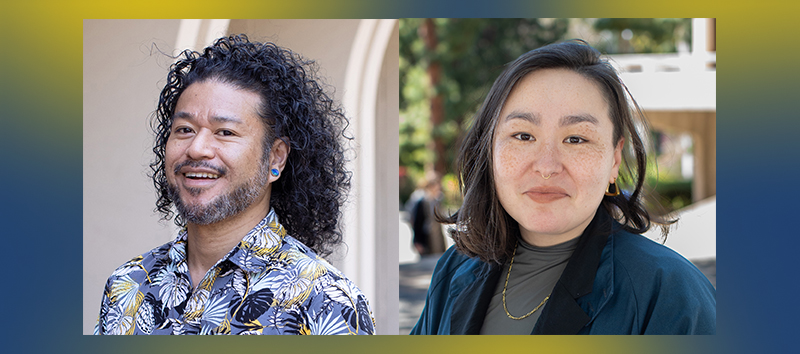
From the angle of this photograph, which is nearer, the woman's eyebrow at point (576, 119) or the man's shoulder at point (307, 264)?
the woman's eyebrow at point (576, 119)

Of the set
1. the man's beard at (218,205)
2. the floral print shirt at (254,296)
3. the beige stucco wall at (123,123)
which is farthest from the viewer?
the beige stucco wall at (123,123)

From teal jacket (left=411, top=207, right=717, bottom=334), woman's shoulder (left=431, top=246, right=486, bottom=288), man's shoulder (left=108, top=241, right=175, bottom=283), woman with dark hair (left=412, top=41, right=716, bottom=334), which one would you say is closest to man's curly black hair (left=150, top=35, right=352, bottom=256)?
man's shoulder (left=108, top=241, right=175, bottom=283)

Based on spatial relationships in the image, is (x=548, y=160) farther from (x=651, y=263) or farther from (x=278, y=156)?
(x=278, y=156)

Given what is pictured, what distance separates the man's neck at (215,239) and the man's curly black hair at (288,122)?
25 cm

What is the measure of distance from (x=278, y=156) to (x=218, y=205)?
316mm

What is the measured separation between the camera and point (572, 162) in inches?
77.3

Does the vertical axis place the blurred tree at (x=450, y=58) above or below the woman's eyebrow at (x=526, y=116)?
above

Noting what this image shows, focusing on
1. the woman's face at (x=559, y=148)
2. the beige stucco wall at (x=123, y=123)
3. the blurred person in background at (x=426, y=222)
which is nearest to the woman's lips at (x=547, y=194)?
the woman's face at (x=559, y=148)

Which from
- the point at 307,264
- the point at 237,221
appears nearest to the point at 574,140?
the point at 307,264

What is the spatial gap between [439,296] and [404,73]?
10.3 m

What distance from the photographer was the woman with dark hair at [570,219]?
6.07 ft

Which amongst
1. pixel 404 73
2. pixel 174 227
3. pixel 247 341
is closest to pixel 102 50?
pixel 174 227

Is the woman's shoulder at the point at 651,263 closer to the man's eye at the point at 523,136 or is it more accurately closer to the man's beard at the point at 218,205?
the man's eye at the point at 523,136
